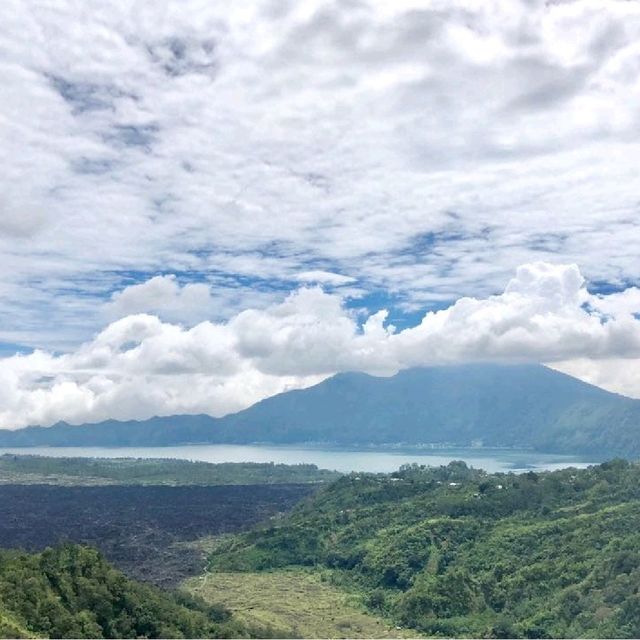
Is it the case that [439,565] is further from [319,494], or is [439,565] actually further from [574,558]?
[319,494]

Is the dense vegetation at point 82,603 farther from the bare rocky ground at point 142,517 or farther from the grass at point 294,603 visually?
the bare rocky ground at point 142,517

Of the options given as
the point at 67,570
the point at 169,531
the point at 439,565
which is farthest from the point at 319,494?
the point at 67,570

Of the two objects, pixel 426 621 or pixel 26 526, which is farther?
pixel 26 526

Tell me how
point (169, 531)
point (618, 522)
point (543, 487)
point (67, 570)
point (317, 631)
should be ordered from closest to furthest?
point (67, 570) → point (317, 631) → point (618, 522) → point (543, 487) → point (169, 531)

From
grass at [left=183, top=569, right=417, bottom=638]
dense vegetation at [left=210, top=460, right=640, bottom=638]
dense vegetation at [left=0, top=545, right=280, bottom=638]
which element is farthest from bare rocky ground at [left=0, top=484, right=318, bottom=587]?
dense vegetation at [left=0, top=545, right=280, bottom=638]

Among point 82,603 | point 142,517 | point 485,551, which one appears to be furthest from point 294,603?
point 142,517

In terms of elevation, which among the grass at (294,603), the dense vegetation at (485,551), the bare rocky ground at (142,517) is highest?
the dense vegetation at (485,551)

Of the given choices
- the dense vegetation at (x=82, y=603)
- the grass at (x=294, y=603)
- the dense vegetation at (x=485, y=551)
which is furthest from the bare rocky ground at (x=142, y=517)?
the dense vegetation at (x=82, y=603)
